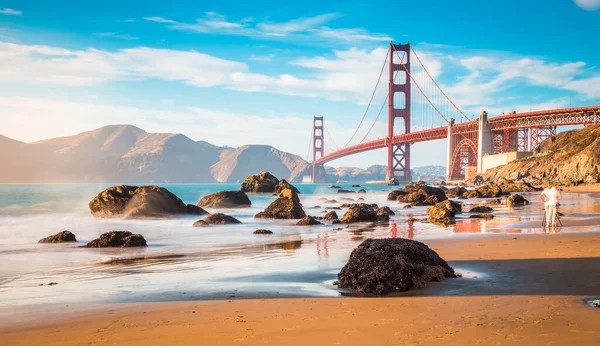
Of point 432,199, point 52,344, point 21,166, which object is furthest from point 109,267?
point 21,166

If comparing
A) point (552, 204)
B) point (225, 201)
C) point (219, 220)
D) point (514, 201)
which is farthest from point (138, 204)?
point (514, 201)

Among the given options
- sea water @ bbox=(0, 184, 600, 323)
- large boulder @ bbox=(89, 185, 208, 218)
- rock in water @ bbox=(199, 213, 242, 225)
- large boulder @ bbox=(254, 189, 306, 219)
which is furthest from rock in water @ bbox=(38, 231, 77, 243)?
large boulder @ bbox=(254, 189, 306, 219)

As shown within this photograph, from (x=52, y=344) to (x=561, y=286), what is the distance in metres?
5.10

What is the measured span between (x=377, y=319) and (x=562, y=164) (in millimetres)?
56478

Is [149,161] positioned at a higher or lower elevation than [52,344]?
higher

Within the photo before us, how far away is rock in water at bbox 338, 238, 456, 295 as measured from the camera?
5.63 meters

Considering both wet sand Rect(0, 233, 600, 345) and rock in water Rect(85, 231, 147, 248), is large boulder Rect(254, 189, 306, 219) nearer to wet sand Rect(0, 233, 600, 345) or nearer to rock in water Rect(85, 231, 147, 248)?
rock in water Rect(85, 231, 147, 248)

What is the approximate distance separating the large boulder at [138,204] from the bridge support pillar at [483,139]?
207 ft

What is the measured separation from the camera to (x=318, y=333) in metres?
3.98

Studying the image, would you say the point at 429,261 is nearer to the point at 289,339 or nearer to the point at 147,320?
the point at 289,339

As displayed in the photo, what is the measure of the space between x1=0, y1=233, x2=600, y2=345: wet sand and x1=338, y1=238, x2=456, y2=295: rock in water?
196 millimetres

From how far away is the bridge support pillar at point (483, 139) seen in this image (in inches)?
2928

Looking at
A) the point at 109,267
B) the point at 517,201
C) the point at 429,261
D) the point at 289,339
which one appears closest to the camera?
the point at 289,339

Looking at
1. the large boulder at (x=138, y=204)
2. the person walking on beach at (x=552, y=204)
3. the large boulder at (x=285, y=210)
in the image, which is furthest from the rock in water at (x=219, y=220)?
the person walking on beach at (x=552, y=204)
